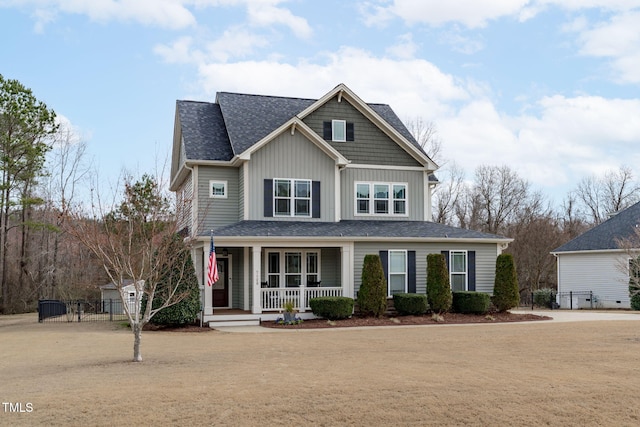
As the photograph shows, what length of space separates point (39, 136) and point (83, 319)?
466 inches

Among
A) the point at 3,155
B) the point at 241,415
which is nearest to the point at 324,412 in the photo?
the point at 241,415

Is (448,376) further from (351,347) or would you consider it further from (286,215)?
(286,215)

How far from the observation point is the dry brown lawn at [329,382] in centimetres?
879

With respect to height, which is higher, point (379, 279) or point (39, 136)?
point (39, 136)

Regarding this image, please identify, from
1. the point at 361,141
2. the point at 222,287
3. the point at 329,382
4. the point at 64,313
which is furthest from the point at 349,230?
the point at 64,313

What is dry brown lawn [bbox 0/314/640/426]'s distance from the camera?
8789 millimetres

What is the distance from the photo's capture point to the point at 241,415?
8656 millimetres

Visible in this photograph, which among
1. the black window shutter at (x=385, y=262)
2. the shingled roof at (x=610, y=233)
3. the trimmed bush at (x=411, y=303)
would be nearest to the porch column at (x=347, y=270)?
the black window shutter at (x=385, y=262)

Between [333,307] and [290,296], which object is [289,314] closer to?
[290,296]

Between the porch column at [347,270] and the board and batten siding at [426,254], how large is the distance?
27 cm

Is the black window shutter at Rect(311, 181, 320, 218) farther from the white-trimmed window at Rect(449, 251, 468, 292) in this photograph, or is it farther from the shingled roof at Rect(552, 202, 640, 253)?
the shingled roof at Rect(552, 202, 640, 253)

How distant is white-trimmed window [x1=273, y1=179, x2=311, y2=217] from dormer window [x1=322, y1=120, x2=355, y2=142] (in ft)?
8.21

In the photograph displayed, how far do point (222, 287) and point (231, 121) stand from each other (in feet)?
22.5

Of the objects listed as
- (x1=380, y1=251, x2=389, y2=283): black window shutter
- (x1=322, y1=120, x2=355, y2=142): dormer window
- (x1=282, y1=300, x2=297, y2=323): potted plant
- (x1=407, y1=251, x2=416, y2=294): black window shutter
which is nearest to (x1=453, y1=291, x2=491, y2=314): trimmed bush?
(x1=407, y1=251, x2=416, y2=294): black window shutter
